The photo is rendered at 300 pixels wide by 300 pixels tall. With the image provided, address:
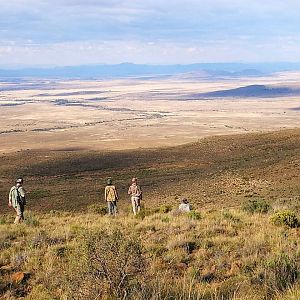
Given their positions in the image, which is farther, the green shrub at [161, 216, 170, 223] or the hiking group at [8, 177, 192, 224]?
the hiking group at [8, 177, 192, 224]

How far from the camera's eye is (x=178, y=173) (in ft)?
109

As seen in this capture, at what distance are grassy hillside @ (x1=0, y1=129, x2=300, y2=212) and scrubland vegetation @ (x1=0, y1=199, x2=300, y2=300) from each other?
30.7 ft

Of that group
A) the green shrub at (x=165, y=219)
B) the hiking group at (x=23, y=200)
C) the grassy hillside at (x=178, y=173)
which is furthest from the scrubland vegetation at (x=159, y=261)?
the grassy hillside at (x=178, y=173)

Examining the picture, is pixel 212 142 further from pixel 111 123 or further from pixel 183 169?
pixel 111 123

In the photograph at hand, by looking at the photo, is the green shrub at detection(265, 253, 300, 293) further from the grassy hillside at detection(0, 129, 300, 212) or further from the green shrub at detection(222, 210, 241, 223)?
the grassy hillside at detection(0, 129, 300, 212)

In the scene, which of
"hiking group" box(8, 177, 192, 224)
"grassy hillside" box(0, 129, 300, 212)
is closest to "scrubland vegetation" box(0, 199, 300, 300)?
"hiking group" box(8, 177, 192, 224)

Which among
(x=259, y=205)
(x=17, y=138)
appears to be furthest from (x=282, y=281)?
(x=17, y=138)

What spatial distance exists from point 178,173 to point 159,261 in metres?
24.9

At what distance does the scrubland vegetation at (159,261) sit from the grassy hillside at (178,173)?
9344mm

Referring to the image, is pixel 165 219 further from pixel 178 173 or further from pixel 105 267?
pixel 178 173

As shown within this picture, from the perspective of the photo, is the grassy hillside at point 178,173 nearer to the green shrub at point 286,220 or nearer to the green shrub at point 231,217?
the green shrub at point 231,217

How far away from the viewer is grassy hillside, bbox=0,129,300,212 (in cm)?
2467

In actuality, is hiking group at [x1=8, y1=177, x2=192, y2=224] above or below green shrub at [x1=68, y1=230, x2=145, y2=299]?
below

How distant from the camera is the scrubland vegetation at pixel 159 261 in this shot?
638 centimetres
